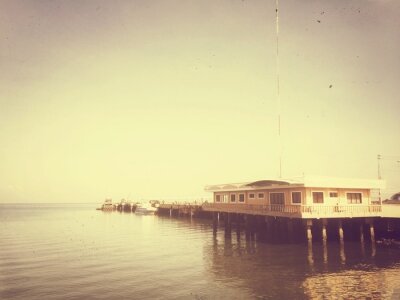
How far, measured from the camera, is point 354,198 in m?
38.7

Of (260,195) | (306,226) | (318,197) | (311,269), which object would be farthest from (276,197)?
(311,269)

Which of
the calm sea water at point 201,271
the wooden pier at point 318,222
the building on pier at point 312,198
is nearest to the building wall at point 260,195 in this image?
the building on pier at point 312,198

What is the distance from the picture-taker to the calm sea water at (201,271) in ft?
72.3

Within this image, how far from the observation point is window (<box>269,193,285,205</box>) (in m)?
38.0

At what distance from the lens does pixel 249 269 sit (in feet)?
91.0

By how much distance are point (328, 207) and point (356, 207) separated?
11.2 ft

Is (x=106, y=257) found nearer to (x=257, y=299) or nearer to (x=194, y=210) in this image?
(x=257, y=299)

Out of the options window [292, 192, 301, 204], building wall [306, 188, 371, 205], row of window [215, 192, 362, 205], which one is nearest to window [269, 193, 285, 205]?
row of window [215, 192, 362, 205]

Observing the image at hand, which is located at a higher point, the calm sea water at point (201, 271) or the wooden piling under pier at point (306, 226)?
the wooden piling under pier at point (306, 226)

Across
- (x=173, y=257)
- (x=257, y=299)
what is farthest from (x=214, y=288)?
(x=173, y=257)

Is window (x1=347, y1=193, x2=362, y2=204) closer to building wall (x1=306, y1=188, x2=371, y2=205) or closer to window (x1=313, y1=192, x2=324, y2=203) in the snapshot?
building wall (x1=306, y1=188, x2=371, y2=205)

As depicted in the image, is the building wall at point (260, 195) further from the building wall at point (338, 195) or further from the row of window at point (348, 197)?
the row of window at point (348, 197)

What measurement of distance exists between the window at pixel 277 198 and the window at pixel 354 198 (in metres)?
7.55

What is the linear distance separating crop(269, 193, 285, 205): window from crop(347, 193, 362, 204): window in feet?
24.8
